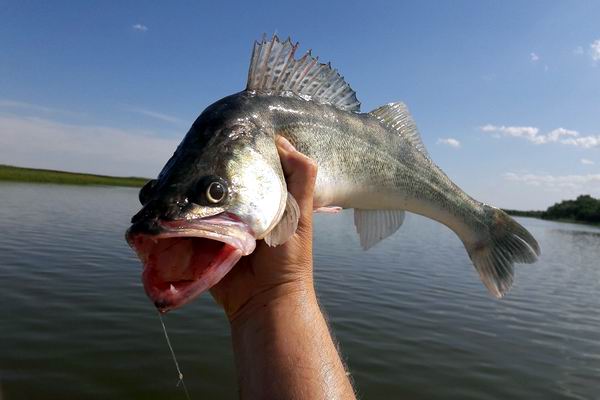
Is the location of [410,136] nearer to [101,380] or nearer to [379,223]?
[379,223]

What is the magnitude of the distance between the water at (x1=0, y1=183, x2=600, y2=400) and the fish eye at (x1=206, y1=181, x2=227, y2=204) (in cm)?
605

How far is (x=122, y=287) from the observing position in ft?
43.5

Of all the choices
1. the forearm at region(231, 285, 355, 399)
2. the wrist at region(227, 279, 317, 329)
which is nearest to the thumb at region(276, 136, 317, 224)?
the wrist at region(227, 279, 317, 329)

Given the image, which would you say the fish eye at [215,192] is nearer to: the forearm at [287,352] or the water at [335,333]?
the forearm at [287,352]

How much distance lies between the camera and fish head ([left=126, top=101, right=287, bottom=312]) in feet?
8.14

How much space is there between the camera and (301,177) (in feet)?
10.9

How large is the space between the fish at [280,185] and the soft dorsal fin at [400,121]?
12 mm

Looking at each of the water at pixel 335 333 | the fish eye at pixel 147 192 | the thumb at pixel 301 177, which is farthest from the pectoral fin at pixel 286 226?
the water at pixel 335 333

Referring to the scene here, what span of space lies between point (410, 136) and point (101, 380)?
262 inches

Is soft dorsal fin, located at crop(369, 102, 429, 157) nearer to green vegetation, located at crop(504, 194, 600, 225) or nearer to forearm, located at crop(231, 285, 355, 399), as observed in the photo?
forearm, located at crop(231, 285, 355, 399)

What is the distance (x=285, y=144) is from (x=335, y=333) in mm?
8464

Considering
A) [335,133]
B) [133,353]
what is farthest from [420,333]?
[335,133]

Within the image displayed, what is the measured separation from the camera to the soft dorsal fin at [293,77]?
12.5 feet

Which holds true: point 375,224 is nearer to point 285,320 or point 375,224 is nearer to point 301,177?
point 301,177
